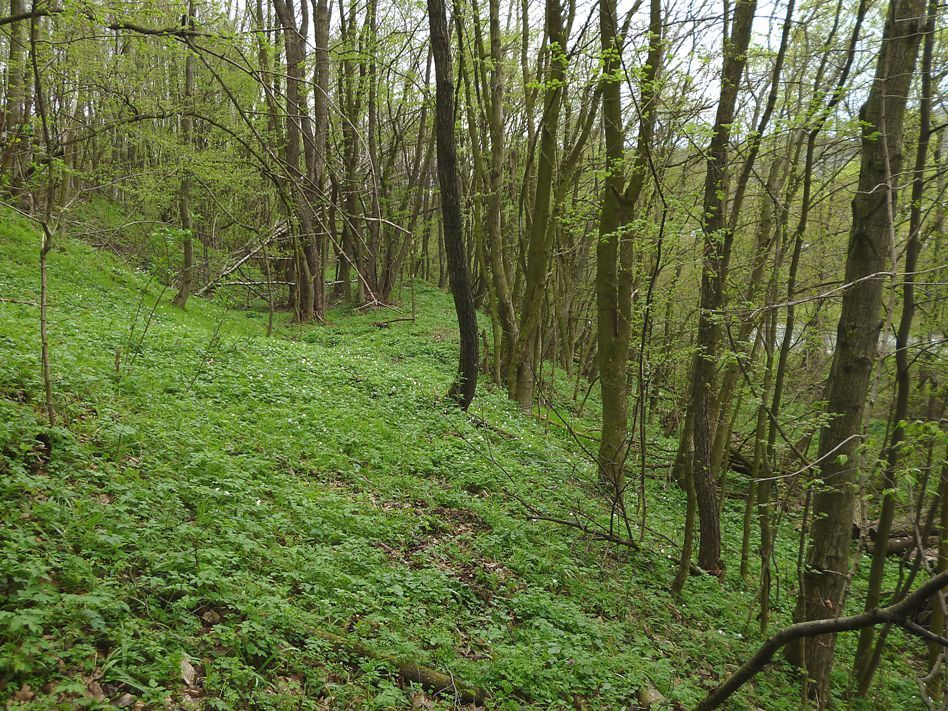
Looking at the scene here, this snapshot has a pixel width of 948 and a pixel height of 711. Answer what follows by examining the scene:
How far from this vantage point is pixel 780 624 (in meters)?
6.64

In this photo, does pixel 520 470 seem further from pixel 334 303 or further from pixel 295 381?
pixel 334 303

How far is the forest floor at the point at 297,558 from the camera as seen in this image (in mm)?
3334

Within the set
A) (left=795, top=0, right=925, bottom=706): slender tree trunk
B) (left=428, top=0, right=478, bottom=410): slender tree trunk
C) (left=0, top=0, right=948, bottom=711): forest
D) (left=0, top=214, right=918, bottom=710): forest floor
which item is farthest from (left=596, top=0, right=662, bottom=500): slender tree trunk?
(left=795, top=0, right=925, bottom=706): slender tree trunk

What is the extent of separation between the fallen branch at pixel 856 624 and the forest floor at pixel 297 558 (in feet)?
6.17

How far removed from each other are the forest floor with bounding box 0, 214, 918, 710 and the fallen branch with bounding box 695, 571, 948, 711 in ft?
6.17

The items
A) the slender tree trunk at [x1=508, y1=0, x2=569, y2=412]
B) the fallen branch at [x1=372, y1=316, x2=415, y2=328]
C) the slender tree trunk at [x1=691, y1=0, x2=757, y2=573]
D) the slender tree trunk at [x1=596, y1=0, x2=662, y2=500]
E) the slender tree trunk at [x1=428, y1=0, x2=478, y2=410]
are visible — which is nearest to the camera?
the slender tree trunk at [x1=691, y1=0, x2=757, y2=573]

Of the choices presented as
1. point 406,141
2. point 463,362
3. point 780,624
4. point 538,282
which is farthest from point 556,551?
point 406,141

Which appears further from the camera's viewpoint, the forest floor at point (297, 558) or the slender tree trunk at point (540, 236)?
the slender tree trunk at point (540, 236)

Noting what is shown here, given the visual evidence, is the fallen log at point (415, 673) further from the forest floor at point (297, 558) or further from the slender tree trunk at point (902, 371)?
the slender tree trunk at point (902, 371)

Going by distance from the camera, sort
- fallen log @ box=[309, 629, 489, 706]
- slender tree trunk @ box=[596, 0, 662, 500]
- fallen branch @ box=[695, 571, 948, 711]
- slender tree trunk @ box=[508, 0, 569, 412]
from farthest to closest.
→ slender tree trunk @ box=[508, 0, 569, 412], slender tree trunk @ box=[596, 0, 662, 500], fallen log @ box=[309, 629, 489, 706], fallen branch @ box=[695, 571, 948, 711]

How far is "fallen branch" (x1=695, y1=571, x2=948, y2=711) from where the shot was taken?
197 cm

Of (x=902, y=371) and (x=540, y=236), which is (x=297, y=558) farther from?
(x=540, y=236)

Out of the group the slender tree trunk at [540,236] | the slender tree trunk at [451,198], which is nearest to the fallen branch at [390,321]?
the slender tree trunk at [540,236]

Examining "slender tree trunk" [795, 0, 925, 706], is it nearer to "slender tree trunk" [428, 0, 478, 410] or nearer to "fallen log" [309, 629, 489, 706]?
"fallen log" [309, 629, 489, 706]
